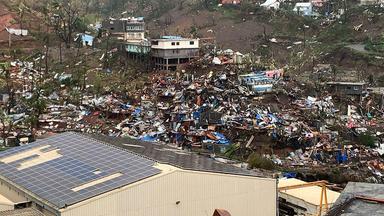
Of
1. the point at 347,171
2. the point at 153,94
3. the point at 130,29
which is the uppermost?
the point at 130,29

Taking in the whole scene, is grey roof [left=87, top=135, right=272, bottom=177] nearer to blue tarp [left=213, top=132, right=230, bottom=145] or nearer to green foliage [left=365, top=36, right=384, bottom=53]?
blue tarp [left=213, top=132, right=230, bottom=145]

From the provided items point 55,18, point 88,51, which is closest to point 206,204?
point 88,51

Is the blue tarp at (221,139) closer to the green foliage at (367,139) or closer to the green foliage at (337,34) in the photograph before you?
the green foliage at (367,139)

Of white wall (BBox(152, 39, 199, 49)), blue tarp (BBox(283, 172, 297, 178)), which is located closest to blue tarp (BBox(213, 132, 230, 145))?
blue tarp (BBox(283, 172, 297, 178))

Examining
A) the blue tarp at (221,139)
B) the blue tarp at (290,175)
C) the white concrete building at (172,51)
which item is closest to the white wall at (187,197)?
the blue tarp at (290,175)

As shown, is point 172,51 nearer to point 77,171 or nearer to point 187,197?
point 77,171

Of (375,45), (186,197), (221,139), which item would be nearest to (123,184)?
(186,197)

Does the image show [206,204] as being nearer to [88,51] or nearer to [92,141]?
[92,141]
